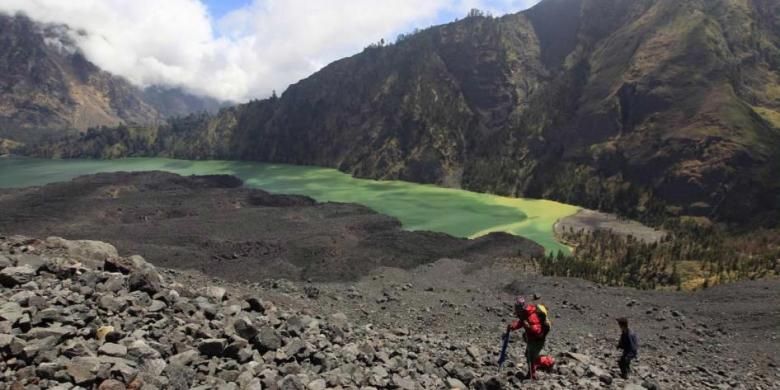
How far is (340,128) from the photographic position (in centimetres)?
18688

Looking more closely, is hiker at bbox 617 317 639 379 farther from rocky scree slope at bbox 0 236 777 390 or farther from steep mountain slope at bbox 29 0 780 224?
steep mountain slope at bbox 29 0 780 224

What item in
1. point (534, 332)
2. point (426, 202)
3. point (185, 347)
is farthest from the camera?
point (426, 202)

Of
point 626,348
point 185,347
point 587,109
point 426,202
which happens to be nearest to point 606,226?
point 426,202

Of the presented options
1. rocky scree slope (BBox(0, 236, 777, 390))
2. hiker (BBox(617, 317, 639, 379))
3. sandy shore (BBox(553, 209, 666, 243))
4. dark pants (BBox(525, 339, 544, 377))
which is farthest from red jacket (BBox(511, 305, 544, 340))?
sandy shore (BBox(553, 209, 666, 243))

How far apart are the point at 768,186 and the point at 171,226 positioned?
7543 cm

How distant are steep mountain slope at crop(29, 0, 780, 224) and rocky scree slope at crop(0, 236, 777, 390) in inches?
2766

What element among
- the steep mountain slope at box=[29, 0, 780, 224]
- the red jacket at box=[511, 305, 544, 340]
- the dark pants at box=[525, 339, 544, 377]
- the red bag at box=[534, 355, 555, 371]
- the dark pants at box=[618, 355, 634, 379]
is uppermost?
the steep mountain slope at box=[29, 0, 780, 224]

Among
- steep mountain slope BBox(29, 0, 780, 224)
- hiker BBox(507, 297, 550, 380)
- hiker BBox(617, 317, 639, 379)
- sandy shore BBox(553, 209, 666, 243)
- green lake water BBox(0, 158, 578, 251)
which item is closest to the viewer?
hiker BBox(507, 297, 550, 380)

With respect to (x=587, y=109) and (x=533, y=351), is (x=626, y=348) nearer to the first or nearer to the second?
(x=533, y=351)

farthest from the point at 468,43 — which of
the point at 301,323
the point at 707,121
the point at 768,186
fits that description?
the point at 301,323

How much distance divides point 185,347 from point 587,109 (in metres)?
115

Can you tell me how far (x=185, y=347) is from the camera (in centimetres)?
1182

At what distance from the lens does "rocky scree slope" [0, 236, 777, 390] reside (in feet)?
33.5

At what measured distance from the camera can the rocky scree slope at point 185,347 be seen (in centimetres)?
1020
